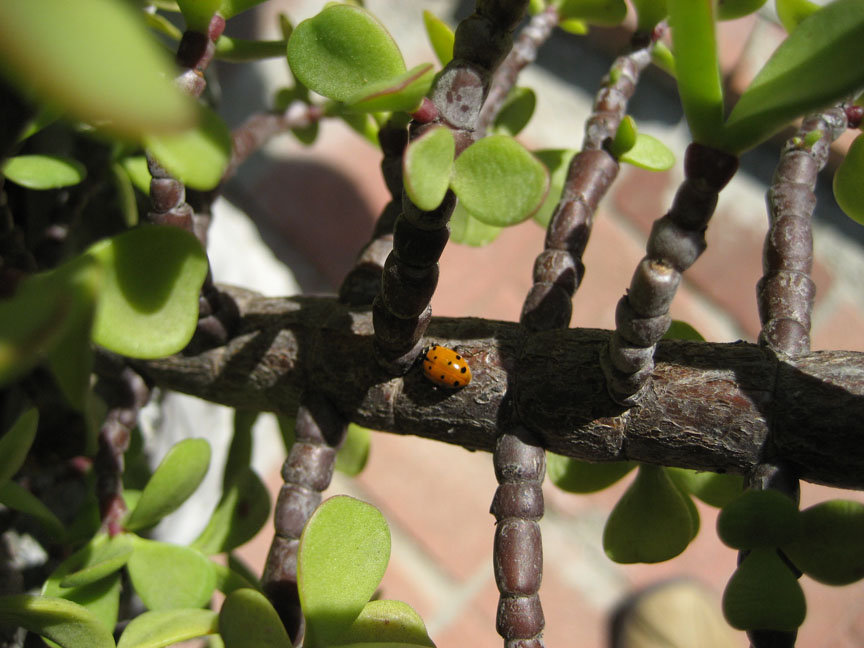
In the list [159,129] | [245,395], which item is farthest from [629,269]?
[159,129]

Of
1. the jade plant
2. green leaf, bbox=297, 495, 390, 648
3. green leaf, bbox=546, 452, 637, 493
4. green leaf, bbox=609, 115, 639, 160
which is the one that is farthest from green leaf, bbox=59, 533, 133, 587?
green leaf, bbox=609, 115, 639, 160

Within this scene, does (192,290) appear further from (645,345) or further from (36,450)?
(36,450)

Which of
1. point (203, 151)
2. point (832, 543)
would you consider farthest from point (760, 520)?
point (203, 151)

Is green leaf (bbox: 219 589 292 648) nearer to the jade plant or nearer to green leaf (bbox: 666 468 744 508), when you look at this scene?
the jade plant

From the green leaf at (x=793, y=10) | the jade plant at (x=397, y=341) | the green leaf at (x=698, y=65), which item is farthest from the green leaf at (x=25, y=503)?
→ the green leaf at (x=793, y=10)

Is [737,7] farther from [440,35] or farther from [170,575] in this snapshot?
[170,575]
